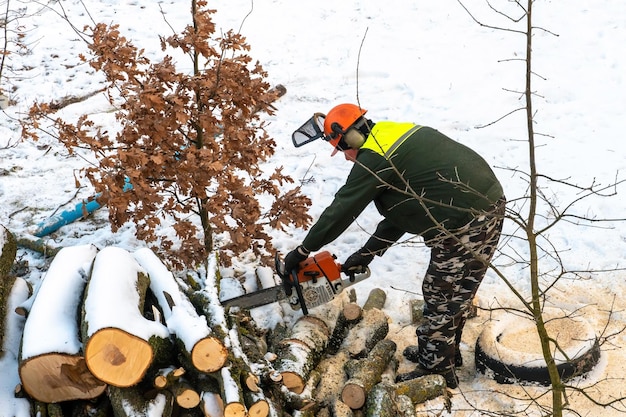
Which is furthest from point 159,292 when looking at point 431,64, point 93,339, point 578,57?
point 578,57

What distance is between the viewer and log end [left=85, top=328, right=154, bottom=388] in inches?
116

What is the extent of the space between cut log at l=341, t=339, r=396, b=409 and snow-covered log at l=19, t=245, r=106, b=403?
1.48 m

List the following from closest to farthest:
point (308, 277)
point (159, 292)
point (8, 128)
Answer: point (159, 292) < point (308, 277) < point (8, 128)

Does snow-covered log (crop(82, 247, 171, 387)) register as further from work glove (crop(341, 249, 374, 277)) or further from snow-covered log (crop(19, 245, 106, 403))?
work glove (crop(341, 249, 374, 277))

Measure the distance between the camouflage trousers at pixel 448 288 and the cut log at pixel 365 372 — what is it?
0.83 feet

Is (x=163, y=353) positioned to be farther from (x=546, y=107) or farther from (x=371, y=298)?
(x=546, y=107)

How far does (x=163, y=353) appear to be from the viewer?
3309 mm

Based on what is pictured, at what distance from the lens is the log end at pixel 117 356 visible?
2936mm

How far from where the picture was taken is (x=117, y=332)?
296 centimetres

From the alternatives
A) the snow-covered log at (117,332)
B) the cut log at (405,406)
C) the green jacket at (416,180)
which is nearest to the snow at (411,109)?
the cut log at (405,406)

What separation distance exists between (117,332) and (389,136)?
6.75 ft

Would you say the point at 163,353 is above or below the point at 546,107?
below

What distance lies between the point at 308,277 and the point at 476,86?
5.30 meters

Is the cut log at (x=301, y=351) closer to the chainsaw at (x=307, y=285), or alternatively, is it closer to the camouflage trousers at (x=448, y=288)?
the chainsaw at (x=307, y=285)
